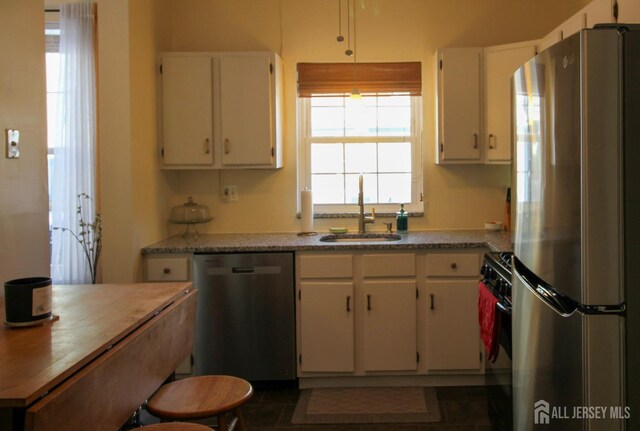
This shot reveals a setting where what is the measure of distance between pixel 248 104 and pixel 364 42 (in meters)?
0.98

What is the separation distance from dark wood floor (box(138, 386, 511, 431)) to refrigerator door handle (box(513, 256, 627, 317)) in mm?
919

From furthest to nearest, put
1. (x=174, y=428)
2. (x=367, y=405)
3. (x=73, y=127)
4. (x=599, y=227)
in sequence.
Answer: (x=73, y=127)
(x=367, y=405)
(x=174, y=428)
(x=599, y=227)

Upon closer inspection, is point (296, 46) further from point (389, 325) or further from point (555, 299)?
point (555, 299)

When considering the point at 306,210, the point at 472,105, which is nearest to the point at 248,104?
the point at 306,210

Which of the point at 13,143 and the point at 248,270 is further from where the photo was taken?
the point at 248,270

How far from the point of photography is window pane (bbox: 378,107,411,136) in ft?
14.2

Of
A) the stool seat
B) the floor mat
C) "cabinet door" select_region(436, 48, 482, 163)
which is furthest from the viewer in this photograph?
"cabinet door" select_region(436, 48, 482, 163)

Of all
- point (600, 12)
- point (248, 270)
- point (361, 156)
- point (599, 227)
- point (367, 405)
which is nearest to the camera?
point (599, 227)

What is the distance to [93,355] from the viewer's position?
148 centimetres

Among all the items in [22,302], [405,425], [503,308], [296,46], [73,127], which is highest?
[296,46]

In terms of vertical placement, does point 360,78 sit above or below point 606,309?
above

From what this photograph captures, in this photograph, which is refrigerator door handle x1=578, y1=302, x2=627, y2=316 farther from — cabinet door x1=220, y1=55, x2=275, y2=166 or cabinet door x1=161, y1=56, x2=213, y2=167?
cabinet door x1=161, y1=56, x2=213, y2=167

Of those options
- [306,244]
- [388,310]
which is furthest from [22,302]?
[388,310]

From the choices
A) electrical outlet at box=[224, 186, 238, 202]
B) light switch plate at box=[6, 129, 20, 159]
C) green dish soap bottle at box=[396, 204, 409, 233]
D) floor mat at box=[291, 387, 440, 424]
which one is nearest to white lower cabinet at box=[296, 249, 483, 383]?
floor mat at box=[291, 387, 440, 424]
